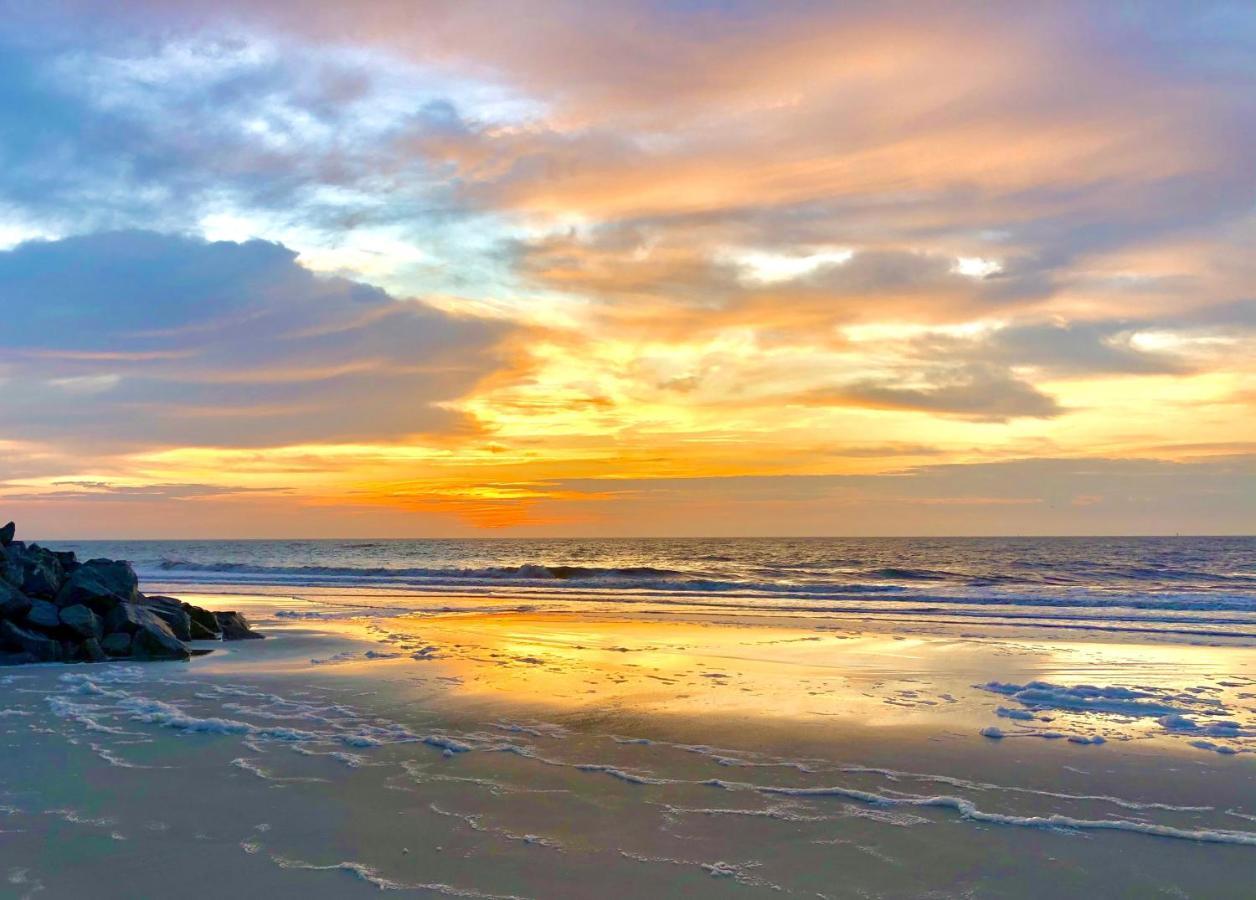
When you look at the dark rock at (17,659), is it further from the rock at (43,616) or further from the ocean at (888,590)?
the ocean at (888,590)

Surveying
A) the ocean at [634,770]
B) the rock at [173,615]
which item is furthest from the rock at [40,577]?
the ocean at [634,770]

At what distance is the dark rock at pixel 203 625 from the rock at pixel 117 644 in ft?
7.80

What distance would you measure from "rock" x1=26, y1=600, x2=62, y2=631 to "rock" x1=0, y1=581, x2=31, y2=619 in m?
0.10

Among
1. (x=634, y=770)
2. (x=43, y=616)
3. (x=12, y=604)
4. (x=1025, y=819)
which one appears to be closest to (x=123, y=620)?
(x=43, y=616)

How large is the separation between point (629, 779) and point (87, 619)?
1261cm

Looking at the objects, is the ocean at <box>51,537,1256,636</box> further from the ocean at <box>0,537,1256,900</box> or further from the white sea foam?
the white sea foam

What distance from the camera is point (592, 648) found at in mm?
17453

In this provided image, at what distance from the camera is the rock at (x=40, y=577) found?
17.5 meters

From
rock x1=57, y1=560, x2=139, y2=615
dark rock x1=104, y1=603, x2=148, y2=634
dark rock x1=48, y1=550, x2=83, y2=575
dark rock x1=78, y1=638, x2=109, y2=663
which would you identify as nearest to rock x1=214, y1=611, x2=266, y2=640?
rock x1=57, y1=560, x2=139, y2=615

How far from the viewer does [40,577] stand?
17719 millimetres

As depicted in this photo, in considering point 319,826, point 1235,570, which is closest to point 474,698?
→ point 319,826

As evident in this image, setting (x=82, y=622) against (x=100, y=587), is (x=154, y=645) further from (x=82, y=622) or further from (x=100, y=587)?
(x=100, y=587)

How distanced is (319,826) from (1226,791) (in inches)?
294

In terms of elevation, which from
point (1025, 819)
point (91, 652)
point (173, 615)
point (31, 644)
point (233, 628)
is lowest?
point (233, 628)
